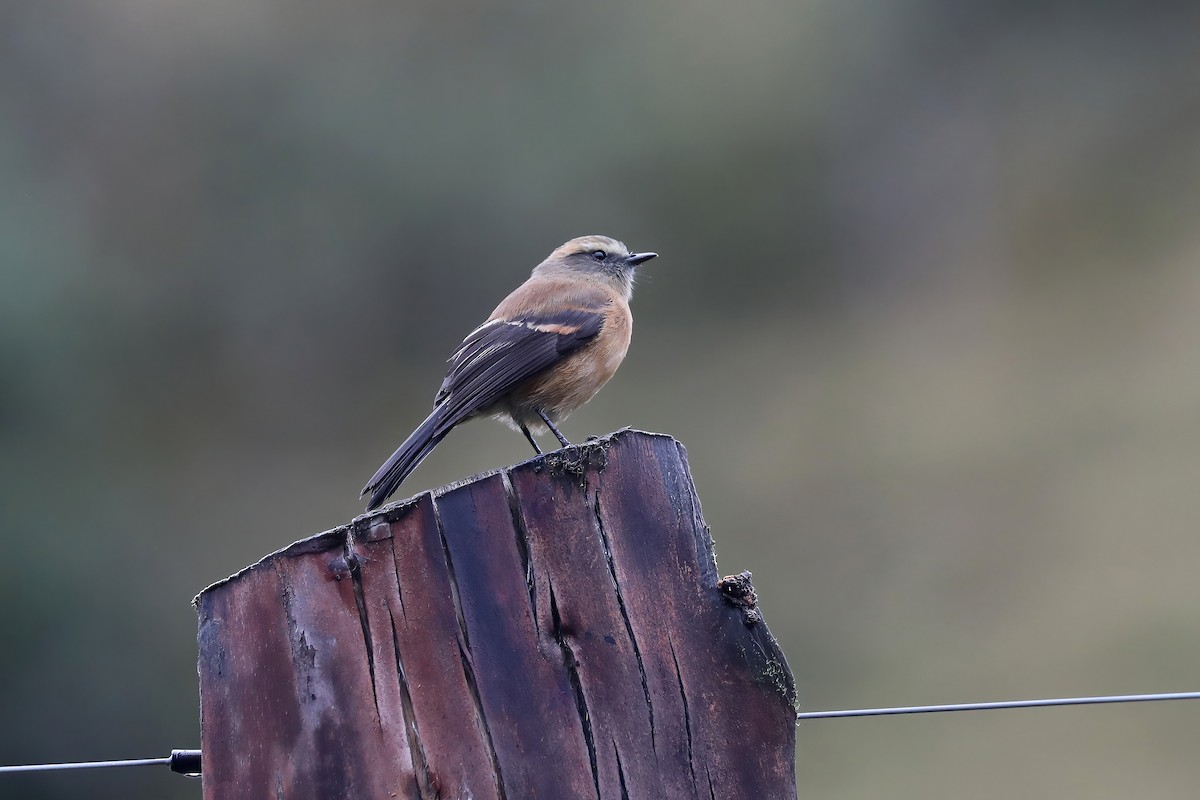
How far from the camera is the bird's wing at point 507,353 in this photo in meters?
4.54

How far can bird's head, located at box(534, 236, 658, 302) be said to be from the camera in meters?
6.09

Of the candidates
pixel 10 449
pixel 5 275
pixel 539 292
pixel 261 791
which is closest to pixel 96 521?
pixel 10 449

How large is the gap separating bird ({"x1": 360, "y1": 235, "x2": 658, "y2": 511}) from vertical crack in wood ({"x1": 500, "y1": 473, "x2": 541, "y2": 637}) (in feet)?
6.05

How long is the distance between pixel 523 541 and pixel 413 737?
412mm

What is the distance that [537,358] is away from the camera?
15.6 ft

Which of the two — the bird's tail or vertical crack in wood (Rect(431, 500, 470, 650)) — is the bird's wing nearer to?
the bird's tail

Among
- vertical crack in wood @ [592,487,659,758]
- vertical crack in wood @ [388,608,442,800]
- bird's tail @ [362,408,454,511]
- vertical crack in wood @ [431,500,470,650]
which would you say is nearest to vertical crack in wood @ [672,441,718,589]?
vertical crack in wood @ [592,487,659,758]

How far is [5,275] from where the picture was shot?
1184 cm

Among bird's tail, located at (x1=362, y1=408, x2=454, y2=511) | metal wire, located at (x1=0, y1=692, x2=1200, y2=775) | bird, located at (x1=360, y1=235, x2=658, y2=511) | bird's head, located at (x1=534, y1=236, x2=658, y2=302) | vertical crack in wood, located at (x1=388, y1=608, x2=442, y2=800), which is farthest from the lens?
bird's head, located at (x1=534, y1=236, x2=658, y2=302)

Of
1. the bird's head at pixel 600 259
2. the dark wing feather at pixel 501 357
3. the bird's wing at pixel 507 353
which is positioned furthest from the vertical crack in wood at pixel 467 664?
the bird's head at pixel 600 259

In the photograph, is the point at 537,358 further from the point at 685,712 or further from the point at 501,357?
the point at 685,712

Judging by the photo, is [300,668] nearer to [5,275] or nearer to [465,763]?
[465,763]

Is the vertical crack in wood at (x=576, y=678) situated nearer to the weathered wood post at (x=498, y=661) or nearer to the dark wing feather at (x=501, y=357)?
the weathered wood post at (x=498, y=661)

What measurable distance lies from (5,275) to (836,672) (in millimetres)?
10045
